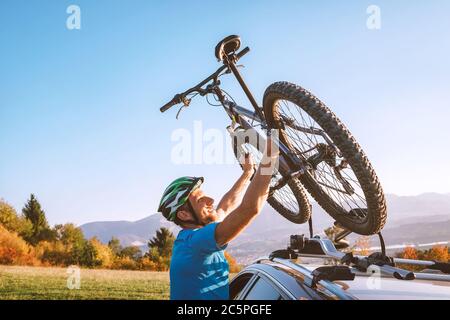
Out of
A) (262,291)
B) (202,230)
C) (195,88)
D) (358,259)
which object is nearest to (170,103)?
(195,88)

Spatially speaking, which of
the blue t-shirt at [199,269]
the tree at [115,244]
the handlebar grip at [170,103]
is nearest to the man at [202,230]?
the blue t-shirt at [199,269]

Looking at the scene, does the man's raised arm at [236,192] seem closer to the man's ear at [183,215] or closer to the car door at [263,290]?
the man's ear at [183,215]

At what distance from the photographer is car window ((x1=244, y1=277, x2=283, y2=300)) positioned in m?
2.08

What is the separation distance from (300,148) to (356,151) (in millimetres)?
885

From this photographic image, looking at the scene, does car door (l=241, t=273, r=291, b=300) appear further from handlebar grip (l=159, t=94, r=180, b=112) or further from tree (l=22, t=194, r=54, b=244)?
tree (l=22, t=194, r=54, b=244)

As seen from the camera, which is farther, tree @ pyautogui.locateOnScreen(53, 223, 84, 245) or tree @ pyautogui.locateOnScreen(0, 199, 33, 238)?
tree @ pyautogui.locateOnScreen(53, 223, 84, 245)

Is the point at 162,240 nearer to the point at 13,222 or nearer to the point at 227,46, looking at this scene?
the point at 13,222

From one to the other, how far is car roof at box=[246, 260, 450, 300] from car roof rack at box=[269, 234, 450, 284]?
51 millimetres

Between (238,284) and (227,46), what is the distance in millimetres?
2947

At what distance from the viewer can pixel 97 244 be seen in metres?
72.6

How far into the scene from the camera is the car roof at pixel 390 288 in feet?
5.28

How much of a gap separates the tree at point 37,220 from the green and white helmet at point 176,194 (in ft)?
267

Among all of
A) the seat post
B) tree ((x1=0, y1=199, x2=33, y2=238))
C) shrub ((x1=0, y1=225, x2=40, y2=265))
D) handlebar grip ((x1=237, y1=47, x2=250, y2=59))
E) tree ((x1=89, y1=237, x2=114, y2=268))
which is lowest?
tree ((x1=89, y1=237, x2=114, y2=268))

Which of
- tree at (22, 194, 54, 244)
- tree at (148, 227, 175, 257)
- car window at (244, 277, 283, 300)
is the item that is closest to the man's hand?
car window at (244, 277, 283, 300)
